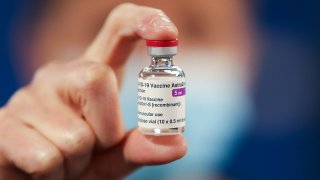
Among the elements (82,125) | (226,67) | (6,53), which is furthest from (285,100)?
(82,125)

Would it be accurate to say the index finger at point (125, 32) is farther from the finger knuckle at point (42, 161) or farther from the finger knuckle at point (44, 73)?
the finger knuckle at point (42, 161)

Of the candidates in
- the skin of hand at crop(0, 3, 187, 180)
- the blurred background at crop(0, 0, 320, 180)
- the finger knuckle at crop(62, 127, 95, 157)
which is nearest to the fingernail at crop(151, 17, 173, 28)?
the skin of hand at crop(0, 3, 187, 180)

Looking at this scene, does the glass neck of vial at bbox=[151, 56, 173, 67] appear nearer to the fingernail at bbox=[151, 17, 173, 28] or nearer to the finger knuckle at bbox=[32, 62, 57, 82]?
the fingernail at bbox=[151, 17, 173, 28]

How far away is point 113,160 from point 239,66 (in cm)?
78

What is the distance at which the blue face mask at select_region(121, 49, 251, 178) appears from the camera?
1559mm

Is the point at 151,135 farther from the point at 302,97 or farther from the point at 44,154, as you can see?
the point at 302,97

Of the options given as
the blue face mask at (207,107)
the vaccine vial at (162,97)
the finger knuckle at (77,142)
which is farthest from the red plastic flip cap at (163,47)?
the blue face mask at (207,107)

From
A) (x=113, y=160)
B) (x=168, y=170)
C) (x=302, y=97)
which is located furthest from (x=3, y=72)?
(x=302, y=97)

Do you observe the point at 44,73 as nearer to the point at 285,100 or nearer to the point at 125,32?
the point at 125,32

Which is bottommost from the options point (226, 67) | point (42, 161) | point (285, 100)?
point (285, 100)

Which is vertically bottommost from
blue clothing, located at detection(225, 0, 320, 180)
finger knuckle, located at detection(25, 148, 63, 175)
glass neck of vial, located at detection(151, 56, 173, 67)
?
blue clothing, located at detection(225, 0, 320, 180)

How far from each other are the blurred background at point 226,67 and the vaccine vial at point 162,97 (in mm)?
821

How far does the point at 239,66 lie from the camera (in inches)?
62.7

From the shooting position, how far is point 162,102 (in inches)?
28.9
